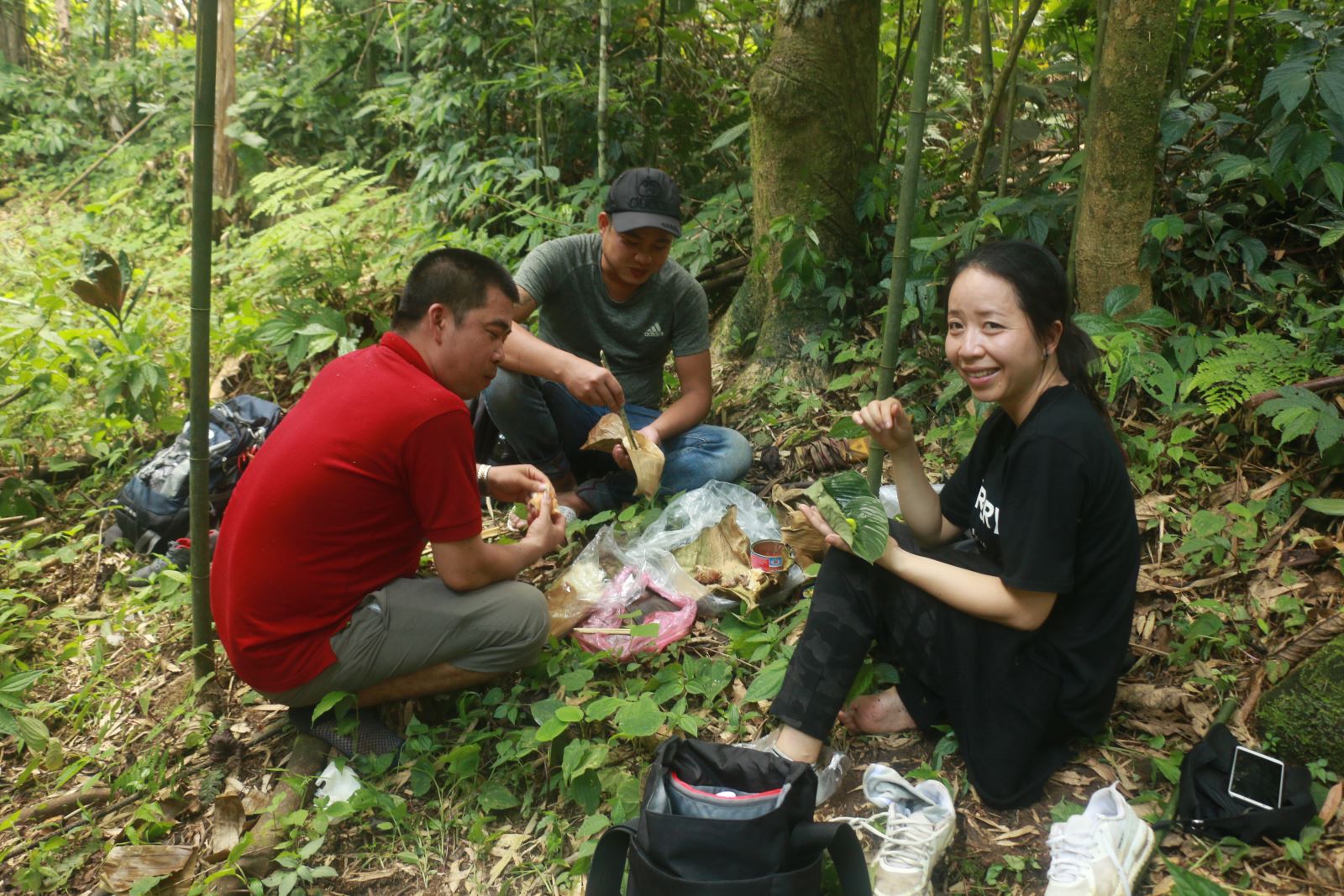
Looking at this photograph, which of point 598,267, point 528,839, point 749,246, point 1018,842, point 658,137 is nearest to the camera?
point 1018,842

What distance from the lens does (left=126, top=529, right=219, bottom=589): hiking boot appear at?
12.5 feet

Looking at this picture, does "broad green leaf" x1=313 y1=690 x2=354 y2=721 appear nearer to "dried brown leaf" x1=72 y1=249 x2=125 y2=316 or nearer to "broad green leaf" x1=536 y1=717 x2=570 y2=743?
"broad green leaf" x1=536 y1=717 x2=570 y2=743

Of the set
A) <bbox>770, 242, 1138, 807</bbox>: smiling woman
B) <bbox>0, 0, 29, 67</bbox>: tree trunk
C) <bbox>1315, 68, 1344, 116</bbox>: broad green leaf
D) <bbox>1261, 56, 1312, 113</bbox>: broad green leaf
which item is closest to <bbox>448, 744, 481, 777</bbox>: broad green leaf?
<bbox>770, 242, 1138, 807</bbox>: smiling woman

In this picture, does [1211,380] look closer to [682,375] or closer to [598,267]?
[682,375]

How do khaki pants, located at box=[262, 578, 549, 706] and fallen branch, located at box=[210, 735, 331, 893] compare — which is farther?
khaki pants, located at box=[262, 578, 549, 706]

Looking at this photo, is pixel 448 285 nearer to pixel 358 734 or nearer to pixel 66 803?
pixel 358 734

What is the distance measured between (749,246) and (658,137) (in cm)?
122

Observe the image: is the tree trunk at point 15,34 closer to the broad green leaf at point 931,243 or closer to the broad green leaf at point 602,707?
the broad green leaf at point 931,243

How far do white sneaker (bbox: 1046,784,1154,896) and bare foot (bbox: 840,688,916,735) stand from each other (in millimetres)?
497

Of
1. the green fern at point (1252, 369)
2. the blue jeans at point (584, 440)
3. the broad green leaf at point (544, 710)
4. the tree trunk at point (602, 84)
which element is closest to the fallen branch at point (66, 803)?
the broad green leaf at point (544, 710)

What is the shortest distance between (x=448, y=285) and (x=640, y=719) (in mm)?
1352

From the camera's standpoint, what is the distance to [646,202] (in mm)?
3562

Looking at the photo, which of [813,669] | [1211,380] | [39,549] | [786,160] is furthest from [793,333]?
[39,549]

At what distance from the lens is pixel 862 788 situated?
2.36 m
